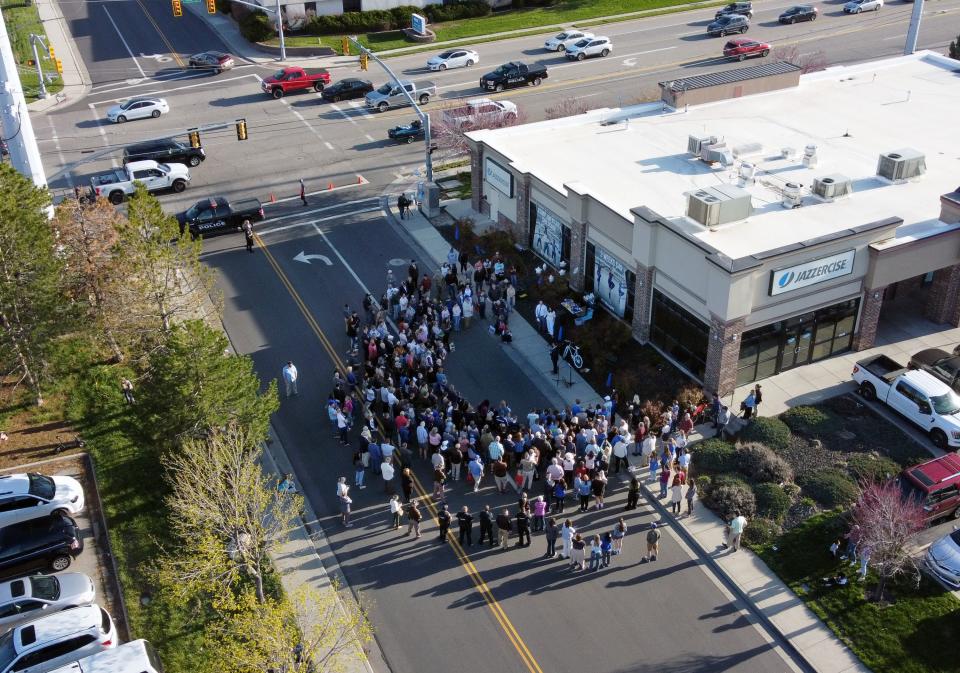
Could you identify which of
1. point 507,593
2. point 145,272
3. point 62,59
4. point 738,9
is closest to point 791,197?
point 507,593

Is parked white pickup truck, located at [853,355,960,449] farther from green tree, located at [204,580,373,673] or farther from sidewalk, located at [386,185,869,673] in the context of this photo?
green tree, located at [204,580,373,673]

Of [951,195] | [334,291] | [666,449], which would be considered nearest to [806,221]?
[951,195]

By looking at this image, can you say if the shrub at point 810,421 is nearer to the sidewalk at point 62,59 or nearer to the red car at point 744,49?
the red car at point 744,49

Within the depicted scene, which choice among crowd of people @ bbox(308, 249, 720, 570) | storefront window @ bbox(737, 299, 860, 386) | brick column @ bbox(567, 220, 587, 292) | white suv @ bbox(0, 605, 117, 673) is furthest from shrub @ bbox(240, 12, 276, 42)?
white suv @ bbox(0, 605, 117, 673)

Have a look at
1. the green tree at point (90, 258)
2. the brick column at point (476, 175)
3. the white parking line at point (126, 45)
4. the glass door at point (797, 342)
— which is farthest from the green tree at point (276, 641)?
the white parking line at point (126, 45)

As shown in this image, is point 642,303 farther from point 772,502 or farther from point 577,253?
point 772,502
